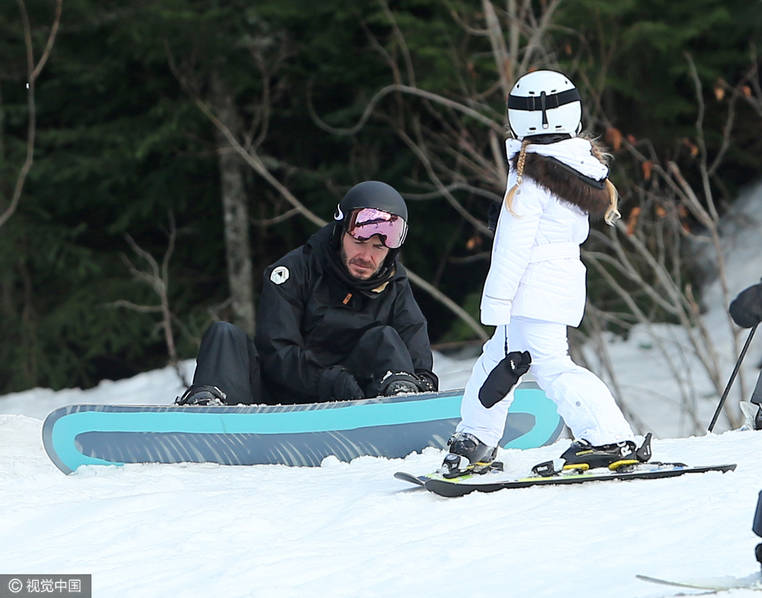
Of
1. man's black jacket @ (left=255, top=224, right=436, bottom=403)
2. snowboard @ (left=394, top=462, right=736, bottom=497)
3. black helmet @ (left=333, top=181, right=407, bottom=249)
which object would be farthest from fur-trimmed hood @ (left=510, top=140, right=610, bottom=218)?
man's black jacket @ (left=255, top=224, right=436, bottom=403)

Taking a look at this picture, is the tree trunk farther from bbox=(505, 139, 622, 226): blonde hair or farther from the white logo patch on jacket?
bbox=(505, 139, 622, 226): blonde hair

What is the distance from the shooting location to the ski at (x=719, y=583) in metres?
2.38

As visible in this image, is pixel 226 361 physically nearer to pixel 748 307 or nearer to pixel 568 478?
pixel 568 478

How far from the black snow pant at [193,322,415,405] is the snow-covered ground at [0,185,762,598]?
42cm

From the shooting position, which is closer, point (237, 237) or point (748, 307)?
point (748, 307)

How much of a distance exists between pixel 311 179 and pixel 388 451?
6.57 metres

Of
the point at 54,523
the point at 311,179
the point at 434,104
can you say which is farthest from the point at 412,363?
the point at 311,179

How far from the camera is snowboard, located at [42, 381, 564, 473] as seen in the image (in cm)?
437

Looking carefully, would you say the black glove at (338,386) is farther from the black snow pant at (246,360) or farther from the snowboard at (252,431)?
the snowboard at (252,431)

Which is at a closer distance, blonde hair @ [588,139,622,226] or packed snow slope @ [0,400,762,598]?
packed snow slope @ [0,400,762,598]

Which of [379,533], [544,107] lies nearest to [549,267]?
[544,107]

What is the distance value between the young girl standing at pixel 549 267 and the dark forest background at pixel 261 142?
16.8 feet

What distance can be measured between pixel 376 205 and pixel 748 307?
5.23ft

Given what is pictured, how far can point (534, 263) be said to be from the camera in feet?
11.2
